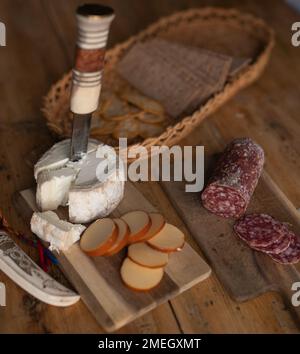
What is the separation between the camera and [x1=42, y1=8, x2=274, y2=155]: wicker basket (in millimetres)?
1783

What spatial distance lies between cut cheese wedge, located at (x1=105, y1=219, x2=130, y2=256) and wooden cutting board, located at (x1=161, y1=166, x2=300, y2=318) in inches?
8.7

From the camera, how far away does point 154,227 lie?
1345 millimetres

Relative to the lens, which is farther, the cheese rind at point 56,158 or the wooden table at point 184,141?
the cheese rind at point 56,158

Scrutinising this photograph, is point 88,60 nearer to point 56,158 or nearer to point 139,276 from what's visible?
point 56,158

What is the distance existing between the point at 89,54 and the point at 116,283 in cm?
56

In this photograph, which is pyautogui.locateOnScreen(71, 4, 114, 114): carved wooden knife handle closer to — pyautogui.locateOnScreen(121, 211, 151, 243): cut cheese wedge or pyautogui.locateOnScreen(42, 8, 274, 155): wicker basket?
pyautogui.locateOnScreen(121, 211, 151, 243): cut cheese wedge

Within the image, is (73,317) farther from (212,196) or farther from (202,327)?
(212,196)

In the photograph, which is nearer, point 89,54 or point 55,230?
point 89,54

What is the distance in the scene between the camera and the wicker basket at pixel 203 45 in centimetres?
178

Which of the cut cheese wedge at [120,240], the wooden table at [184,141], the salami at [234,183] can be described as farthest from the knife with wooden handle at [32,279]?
the salami at [234,183]

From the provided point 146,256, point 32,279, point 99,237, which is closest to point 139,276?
point 146,256

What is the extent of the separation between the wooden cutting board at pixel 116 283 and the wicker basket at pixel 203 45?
0.50m

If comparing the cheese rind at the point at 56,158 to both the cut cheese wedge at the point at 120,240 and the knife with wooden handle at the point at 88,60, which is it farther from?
the cut cheese wedge at the point at 120,240
